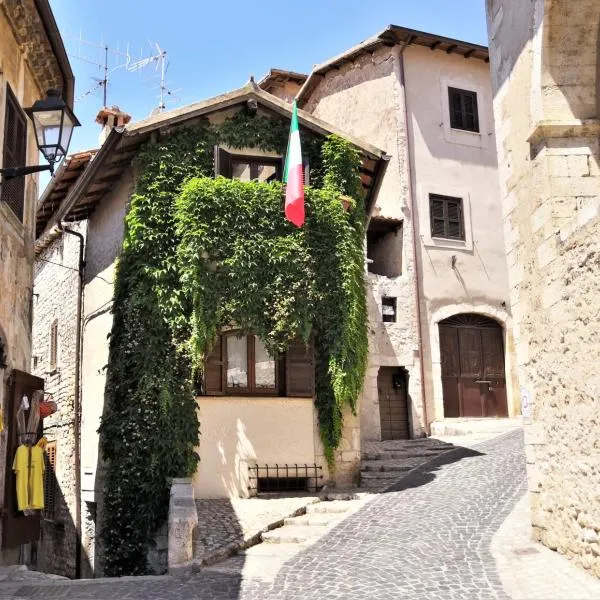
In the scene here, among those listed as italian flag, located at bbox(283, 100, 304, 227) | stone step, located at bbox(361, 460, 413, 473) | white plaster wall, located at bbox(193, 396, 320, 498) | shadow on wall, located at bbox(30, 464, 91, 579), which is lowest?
shadow on wall, located at bbox(30, 464, 91, 579)

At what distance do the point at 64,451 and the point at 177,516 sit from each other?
7640mm

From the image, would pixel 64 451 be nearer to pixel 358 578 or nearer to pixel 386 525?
pixel 386 525

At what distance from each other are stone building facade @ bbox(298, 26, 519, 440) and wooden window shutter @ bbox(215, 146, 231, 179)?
4.87m

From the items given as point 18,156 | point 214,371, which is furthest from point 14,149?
point 214,371

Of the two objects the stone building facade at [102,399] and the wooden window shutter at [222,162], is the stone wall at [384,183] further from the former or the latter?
the wooden window shutter at [222,162]

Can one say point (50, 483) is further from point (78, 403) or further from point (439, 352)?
point (439, 352)

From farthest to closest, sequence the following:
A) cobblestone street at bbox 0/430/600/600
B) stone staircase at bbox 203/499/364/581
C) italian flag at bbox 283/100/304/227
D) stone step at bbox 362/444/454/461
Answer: stone step at bbox 362/444/454/461
italian flag at bbox 283/100/304/227
stone staircase at bbox 203/499/364/581
cobblestone street at bbox 0/430/600/600

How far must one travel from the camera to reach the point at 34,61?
10.8 metres

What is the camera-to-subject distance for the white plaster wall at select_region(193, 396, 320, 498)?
11.9 metres

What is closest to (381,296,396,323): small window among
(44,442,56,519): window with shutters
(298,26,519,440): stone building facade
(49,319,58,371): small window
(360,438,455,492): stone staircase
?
(298,26,519,440): stone building facade

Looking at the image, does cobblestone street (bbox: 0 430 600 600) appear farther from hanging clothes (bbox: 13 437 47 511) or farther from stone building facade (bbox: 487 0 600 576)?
hanging clothes (bbox: 13 437 47 511)

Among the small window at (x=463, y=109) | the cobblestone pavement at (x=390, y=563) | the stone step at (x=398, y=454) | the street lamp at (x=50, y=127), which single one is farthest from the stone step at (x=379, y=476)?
the small window at (x=463, y=109)

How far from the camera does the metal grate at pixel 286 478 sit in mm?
12133

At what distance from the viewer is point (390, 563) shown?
25.3ft
